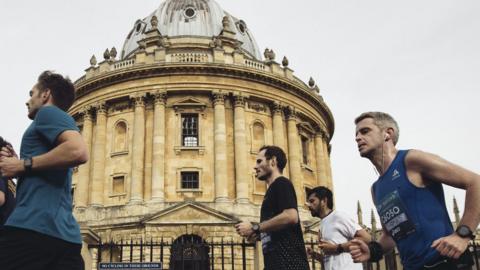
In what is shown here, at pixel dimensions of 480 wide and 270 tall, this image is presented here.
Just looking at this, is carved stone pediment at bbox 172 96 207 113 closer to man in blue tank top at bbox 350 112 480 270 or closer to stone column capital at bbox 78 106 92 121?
stone column capital at bbox 78 106 92 121

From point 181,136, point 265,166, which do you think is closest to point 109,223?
point 181,136

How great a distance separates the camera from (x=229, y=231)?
2636cm

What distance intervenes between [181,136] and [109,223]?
698cm

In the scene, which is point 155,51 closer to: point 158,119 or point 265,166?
point 158,119

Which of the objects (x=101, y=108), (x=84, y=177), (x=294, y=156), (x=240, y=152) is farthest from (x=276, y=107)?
(x=84, y=177)

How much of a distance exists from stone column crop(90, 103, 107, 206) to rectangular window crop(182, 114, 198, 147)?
5.34 meters

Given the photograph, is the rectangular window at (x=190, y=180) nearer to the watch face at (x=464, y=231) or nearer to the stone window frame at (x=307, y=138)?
the stone window frame at (x=307, y=138)

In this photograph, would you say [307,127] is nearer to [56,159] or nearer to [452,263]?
[452,263]

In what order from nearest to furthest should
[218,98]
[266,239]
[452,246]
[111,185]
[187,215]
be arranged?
[452,246] → [266,239] → [187,215] → [111,185] → [218,98]

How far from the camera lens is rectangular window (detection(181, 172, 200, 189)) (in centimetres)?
2966

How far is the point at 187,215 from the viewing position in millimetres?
26188

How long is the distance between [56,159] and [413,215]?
2631 mm

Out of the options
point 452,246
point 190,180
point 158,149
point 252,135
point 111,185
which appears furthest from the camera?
point 252,135

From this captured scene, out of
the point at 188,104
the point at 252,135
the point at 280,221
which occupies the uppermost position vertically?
the point at 188,104
